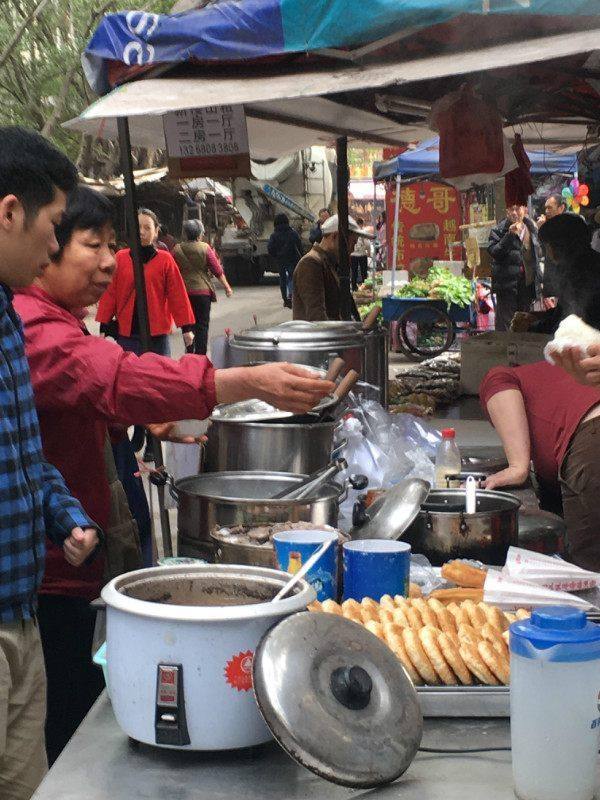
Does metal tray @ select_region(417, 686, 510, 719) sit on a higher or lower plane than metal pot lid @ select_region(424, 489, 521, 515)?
lower

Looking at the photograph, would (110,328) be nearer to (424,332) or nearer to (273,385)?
(424,332)

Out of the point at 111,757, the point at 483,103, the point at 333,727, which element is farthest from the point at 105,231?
the point at 483,103

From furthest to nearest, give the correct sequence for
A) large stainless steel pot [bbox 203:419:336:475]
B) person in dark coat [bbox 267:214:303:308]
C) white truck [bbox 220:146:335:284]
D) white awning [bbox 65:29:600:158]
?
white truck [bbox 220:146:335:284] → person in dark coat [bbox 267:214:303:308] → white awning [bbox 65:29:600:158] → large stainless steel pot [bbox 203:419:336:475]

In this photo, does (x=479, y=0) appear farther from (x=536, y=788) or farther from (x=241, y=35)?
(x=536, y=788)

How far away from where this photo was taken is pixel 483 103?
20.8 feet

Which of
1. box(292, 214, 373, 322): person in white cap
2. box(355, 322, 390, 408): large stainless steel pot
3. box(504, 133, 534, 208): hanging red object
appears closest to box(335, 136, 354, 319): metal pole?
box(292, 214, 373, 322): person in white cap

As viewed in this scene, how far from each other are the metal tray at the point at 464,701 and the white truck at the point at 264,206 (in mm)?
29625

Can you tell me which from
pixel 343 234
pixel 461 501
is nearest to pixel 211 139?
pixel 343 234

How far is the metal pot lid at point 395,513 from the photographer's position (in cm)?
283

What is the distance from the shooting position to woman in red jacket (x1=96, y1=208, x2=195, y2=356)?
9117 millimetres

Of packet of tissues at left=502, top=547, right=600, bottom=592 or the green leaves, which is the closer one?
packet of tissues at left=502, top=547, right=600, bottom=592

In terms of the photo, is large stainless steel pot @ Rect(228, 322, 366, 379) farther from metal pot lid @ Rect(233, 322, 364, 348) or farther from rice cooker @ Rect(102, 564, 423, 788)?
rice cooker @ Rect(102, 564, 423, 788)

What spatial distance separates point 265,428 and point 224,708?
1.89 metres

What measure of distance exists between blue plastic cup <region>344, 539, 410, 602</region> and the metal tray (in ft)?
1.56
